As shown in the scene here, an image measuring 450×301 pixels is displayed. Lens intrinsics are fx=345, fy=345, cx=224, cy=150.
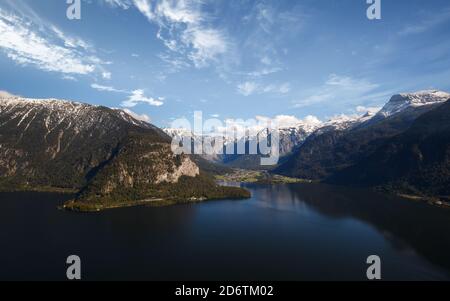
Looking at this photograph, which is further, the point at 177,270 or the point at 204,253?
the point at 204,253

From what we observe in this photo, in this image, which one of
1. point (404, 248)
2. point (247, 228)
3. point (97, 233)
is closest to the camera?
point (404, 248)
